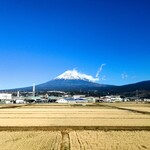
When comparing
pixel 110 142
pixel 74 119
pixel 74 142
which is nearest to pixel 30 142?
pixel 74 142

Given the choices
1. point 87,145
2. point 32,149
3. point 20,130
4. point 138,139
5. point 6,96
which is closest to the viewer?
point 32,149

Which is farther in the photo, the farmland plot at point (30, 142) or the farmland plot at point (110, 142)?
the farmland plot at point (110, 142)

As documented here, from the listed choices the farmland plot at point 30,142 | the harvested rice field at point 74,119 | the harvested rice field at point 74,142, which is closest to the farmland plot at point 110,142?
the harvested rice field at point 74,142

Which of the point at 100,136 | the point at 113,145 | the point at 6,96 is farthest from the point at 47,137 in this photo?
the point at 6,96

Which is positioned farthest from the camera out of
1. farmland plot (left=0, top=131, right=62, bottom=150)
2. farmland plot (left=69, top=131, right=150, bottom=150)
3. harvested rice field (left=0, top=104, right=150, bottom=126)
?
harvested rice field (left=0, top=104, right=150, bottom=126)

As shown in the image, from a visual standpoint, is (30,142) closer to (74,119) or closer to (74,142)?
(74,142)

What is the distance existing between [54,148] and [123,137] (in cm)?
568

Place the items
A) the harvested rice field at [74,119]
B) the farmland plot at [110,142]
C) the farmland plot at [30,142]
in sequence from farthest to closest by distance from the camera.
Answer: the harvested rice field at [74,119]
the farmland plot at [110,142]
the farmland plot at [30,142]

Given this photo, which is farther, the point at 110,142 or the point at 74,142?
the point at 110,142

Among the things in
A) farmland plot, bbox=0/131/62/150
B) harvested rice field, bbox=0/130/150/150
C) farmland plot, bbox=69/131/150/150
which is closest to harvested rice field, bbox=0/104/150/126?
farmland plot, bbox=0/131/62/150

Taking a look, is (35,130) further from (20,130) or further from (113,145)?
(113,145)

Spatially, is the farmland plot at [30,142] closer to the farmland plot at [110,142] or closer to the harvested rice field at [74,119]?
the farmland plot at [110,142]

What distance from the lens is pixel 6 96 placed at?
165 meters

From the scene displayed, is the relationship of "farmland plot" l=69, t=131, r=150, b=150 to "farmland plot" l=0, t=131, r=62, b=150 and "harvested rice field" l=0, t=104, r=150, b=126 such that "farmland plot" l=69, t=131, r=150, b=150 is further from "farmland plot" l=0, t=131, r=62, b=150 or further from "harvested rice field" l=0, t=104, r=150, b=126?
"harvested rice field" l=0, t=104, r=150, b=126
